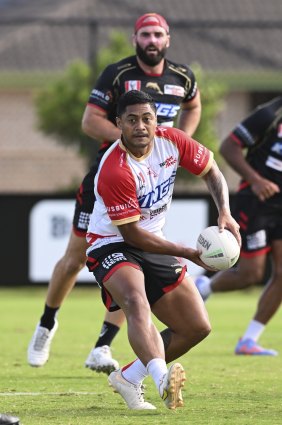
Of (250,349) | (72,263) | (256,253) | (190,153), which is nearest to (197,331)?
(190,153)

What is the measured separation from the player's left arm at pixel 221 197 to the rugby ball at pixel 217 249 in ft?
0.47

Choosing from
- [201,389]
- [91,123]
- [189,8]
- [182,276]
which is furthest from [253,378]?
[189,8]

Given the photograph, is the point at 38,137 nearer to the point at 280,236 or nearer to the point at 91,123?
the point at 280,236

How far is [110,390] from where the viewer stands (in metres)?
7.62

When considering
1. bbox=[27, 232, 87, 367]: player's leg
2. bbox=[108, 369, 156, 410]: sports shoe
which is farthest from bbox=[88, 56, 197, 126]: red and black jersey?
bbox=[108, 369, 156, 410]: sports shoe

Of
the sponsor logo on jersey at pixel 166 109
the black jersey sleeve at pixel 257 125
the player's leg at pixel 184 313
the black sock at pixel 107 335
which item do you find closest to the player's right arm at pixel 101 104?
the sponsor logo on jersey at pixel 166 109

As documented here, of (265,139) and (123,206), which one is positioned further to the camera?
(265,139)

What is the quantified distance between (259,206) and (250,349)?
1.32m

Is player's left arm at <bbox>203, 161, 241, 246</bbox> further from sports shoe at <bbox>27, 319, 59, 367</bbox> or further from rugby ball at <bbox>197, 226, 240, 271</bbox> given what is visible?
sports shoe at <bbox>27, 319, 59, 367</bbox>

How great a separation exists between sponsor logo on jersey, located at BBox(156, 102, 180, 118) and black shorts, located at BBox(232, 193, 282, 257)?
215 centimetres

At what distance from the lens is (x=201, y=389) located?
7.55 m

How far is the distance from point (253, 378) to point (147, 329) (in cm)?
200

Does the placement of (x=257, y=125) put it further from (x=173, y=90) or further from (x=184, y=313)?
(x=184, y=313)

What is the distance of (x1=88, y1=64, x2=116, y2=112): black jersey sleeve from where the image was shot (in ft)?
27.5
